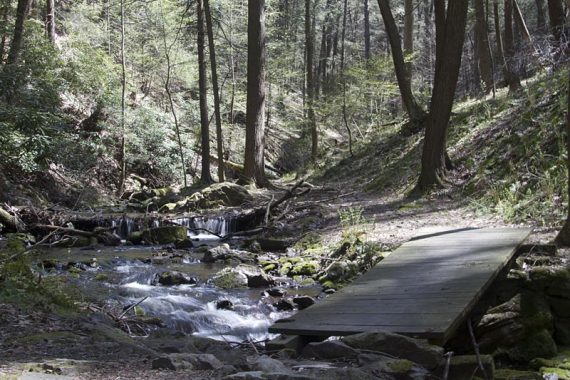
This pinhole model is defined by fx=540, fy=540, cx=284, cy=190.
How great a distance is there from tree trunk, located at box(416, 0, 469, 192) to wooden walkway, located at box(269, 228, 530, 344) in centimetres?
488

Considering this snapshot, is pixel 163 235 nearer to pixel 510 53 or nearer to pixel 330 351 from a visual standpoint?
pixel 330 351

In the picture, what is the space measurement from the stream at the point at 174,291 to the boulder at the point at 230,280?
0.47 ft

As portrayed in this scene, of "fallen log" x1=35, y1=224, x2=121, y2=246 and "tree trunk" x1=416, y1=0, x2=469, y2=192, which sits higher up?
"tree trunk" x1=416, y1=0, x2=469, y2=192

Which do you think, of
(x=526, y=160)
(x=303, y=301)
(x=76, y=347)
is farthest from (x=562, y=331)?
(x=526, y=160)

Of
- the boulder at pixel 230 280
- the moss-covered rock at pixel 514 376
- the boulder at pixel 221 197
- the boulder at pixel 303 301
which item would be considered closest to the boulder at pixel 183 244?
the boulder at pixel 230 280

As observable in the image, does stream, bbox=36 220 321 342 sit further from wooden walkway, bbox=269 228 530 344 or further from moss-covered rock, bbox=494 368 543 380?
moss-covered rock, bbox=494 368 543 380

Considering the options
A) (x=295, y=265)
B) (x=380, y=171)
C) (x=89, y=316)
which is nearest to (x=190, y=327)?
(x=89, y=316)

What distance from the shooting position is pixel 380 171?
18.5 metres

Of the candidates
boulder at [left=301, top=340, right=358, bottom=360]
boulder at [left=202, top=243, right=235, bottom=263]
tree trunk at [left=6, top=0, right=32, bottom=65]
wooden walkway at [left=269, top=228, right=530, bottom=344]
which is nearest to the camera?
boulder at [left=301, top=340, right=358, bottom=360]

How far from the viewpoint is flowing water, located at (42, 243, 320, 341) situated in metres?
7.30

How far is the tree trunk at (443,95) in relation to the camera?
469 inches

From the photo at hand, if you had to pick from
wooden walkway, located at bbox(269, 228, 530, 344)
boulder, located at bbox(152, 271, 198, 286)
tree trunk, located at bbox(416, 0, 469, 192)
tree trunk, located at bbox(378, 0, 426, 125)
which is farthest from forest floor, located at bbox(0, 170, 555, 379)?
tree trunk, located at bbox(378, 0, 426, 125)

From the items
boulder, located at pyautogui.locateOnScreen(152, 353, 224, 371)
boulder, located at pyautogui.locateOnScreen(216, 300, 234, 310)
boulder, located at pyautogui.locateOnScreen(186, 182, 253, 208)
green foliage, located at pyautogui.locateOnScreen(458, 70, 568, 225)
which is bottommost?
boulder, located at pyautogui.locateOnScreen(216, 300, 234, 310)

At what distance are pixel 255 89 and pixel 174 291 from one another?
10311 mm
